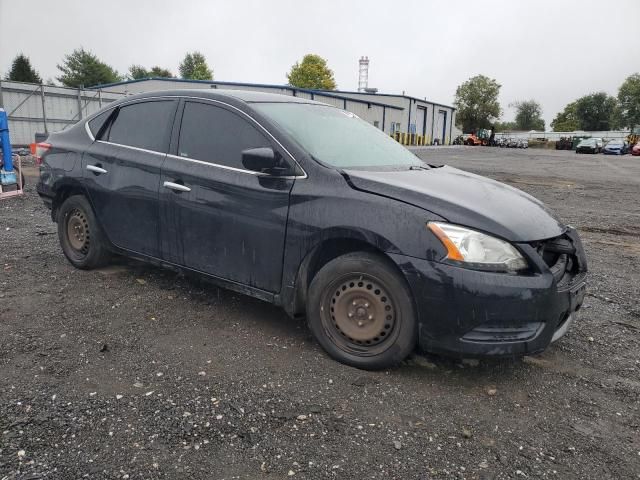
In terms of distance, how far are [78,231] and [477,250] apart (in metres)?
3.70

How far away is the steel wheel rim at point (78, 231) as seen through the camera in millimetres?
4672

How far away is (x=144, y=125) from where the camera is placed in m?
4.28

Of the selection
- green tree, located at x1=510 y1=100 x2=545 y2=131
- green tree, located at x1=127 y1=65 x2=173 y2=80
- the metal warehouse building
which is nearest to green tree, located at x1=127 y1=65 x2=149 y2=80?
green tree, located at x1=127 y1=65 x2=173 y2=80

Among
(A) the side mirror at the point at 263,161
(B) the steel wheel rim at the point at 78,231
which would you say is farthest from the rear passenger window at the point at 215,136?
(B) the steel wheel rim at the point at 78,231

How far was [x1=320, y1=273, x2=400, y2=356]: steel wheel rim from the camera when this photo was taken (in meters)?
3.02

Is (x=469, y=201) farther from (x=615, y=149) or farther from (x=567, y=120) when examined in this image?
(x=567, y=120)

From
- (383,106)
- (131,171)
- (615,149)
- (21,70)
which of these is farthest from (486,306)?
(21,70)

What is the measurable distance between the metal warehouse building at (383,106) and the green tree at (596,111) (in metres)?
46.9

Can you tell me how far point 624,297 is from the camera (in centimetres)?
473

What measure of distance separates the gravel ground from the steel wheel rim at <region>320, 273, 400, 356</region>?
0.61 feet

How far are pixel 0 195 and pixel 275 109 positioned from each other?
7149 mm

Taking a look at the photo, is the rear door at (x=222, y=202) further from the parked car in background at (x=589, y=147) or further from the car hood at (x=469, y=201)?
the parked car in background at (x=589, y=147)

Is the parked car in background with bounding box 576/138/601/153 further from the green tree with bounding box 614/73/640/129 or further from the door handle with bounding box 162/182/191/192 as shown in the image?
the green tree with bounding box 614/73/640/129

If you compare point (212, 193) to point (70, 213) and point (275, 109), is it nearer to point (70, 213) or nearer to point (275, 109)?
point (275, 109)
